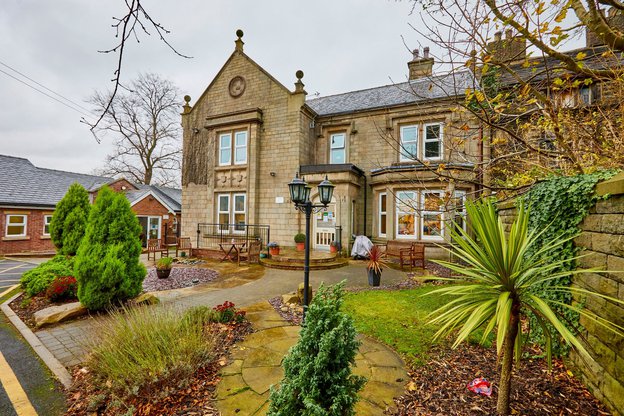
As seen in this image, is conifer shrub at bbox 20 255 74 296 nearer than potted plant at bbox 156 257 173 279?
Yes

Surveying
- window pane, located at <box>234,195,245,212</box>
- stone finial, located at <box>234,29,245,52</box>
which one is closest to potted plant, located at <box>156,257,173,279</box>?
window pane, located at <box>234,195,245,212</box>

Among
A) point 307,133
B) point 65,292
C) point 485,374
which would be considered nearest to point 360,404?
point 485,374

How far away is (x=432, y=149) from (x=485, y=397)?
11590 millimetres

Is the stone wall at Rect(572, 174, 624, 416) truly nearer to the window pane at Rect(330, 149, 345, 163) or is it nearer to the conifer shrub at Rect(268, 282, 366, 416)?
the conifer shrub at Rect(268, 282, 366, 416)

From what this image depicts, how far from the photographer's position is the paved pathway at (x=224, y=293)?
12.6 ft

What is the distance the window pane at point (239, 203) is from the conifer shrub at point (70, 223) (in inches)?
239

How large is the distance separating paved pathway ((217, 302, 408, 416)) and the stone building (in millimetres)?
8114

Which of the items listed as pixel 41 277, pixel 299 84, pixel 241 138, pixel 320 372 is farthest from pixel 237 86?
pixel 320 372

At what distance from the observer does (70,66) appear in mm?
2930

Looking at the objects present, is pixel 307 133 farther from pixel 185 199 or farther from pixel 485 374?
pixel 485 374

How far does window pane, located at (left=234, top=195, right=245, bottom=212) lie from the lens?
13.8 meters

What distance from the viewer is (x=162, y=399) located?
257 centimetres

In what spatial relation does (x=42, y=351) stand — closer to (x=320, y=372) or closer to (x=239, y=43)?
(x=320, y=372)

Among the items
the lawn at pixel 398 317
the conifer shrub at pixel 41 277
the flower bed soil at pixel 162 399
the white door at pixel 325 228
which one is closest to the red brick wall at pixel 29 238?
the conifer shrub at pixel 41 277
